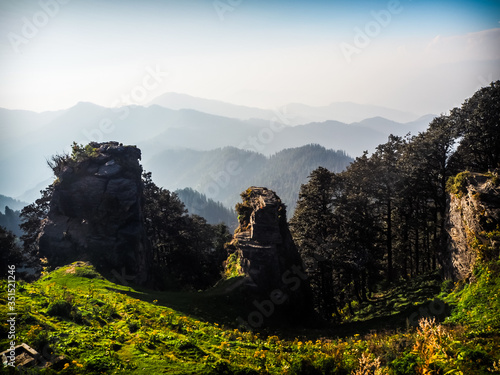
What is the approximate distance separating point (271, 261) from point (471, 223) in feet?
52.5

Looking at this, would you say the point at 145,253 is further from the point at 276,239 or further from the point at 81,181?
the point at 276,239

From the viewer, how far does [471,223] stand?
66.7 feet

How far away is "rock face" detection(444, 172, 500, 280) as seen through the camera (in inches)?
739

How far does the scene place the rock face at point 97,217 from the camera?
2969cm

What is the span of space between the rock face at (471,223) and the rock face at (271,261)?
13.0 metres

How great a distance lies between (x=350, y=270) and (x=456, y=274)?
928cm

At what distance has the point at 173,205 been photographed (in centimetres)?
4650

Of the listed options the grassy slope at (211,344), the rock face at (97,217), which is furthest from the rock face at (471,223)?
the rock face at (97,217)

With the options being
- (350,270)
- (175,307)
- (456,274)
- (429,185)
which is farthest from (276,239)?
(429,185)

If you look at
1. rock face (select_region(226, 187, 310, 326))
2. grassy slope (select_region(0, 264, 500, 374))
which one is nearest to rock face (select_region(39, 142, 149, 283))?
rock face (select_region(226, 187, 310, 326))

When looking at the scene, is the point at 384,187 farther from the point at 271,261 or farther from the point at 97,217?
the point at 97,217

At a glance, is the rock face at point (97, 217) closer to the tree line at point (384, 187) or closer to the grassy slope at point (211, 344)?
the grassy slope at point (211, 344)

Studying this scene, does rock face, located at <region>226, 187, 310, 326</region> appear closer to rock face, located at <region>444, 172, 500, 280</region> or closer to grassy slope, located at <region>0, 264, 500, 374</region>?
grassy slope, located at <region>0, 264, 500, 374</region>

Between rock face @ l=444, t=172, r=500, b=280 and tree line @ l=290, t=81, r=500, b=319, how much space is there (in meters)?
2.86
